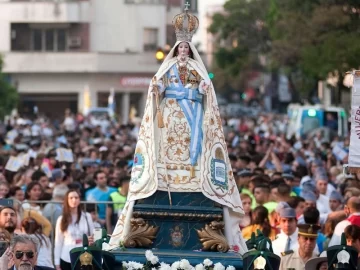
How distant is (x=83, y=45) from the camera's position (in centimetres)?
7519

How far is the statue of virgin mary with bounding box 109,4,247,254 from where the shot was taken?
1336 cm

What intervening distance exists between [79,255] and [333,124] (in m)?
34.2

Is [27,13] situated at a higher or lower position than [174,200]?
higher

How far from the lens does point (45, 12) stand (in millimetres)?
75062

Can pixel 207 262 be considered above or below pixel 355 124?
below

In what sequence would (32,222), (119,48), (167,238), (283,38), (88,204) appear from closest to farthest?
(167,238) → (32,222) → (88,204) → (283,38) → (119,48)

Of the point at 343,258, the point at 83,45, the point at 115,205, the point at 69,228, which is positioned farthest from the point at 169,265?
the point at 83,45

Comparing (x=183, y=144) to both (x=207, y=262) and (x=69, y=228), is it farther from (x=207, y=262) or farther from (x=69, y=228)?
(x=69, y=228)

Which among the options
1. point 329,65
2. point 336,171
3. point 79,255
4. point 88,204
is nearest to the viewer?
point 79,255

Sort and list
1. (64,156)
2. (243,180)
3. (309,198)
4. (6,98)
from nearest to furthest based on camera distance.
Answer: (309,198), (243,180), (64,156), (6,98)

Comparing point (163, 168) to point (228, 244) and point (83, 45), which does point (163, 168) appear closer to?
point (228, 244)

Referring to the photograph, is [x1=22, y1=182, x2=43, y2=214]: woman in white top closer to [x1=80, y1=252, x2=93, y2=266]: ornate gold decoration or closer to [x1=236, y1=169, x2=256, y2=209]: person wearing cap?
[x1=236, y1=169, x2=256, y2=209]: person wearing cap

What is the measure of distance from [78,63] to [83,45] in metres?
1.55

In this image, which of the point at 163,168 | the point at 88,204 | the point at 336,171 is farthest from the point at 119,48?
the point at 163,168
